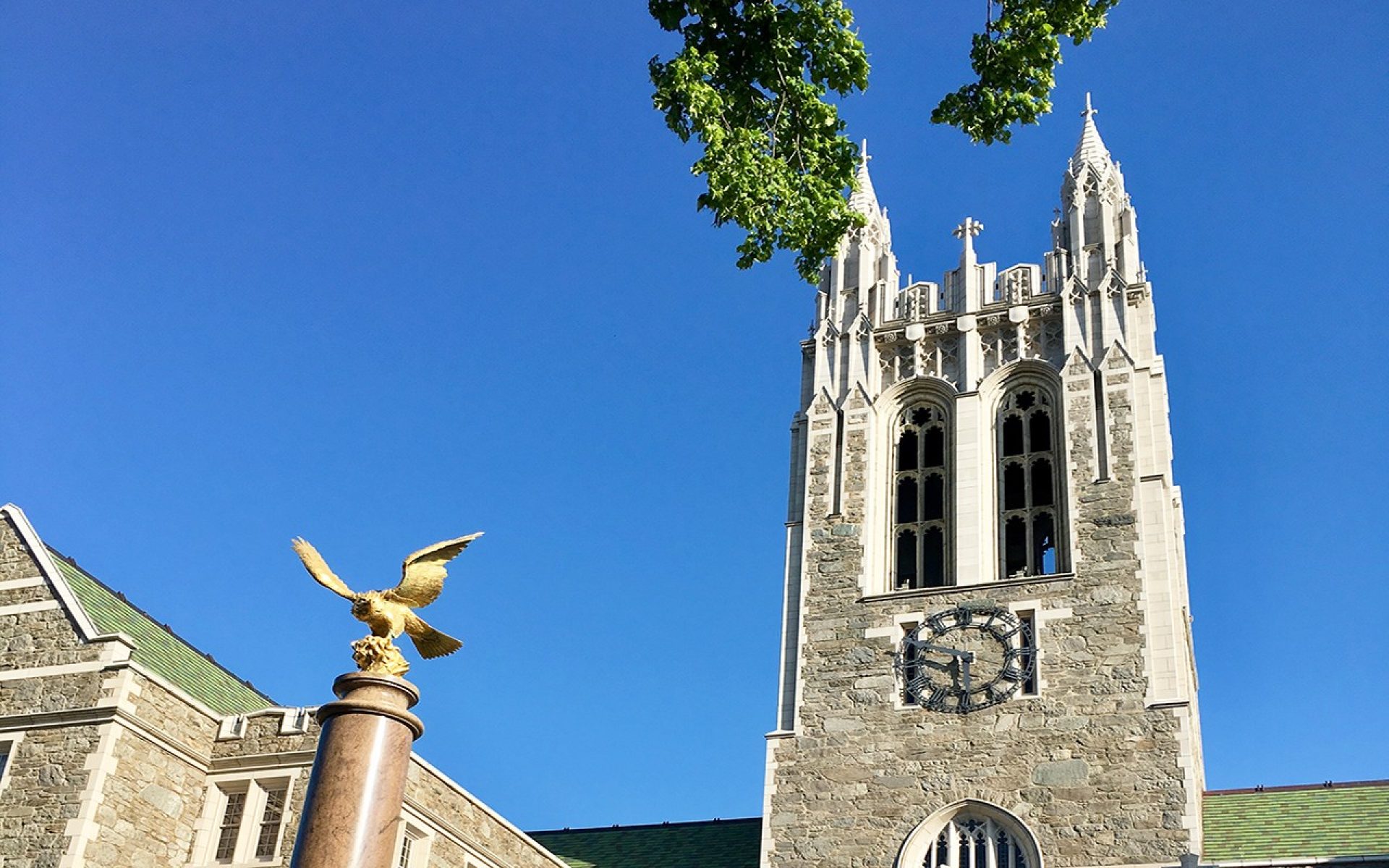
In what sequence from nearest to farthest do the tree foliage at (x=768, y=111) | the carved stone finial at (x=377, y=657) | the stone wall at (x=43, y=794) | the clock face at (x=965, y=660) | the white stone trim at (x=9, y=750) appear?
the carved stone finial at (x=377, y=657) → the tree foliage at (x=768, y=111) → the stone wall at (x=43, y=794) → the white stone trim at (x=9, y=750) → the clock face at (x=965, y=660)

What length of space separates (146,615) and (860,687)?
14.5m

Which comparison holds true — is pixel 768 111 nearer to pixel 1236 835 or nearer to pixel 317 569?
pixel 317 569

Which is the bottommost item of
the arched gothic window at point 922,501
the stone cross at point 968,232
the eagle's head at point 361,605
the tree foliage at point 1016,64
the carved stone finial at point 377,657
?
the carved stone finial at point 377,657

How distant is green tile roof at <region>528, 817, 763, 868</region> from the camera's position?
35.5 m

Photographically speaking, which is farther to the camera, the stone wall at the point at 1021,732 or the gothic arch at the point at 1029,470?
the gothic arch at the point at 1029,470

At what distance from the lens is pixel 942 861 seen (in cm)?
2962

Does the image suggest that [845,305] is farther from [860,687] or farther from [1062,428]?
[860,687]

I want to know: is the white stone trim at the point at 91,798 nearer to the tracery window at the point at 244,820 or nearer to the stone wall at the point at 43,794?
the stone wall at the point at 43,794

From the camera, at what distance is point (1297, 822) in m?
30.9

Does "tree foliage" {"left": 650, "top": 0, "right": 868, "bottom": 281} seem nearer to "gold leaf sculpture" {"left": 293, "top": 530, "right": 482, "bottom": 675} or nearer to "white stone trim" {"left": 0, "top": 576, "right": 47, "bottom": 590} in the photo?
"gold leaf sculpture" {"left": 293, "top": 530, "right": 482, "bottom": 675}

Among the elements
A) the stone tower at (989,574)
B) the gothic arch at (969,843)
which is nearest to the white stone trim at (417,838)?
the stone tower at (989,574)

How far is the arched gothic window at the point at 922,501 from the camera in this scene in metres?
34.9

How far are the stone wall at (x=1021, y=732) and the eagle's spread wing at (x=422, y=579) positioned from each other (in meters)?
18.3

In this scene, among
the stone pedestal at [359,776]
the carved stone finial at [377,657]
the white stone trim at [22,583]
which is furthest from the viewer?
the white stone trim at [22,583]
